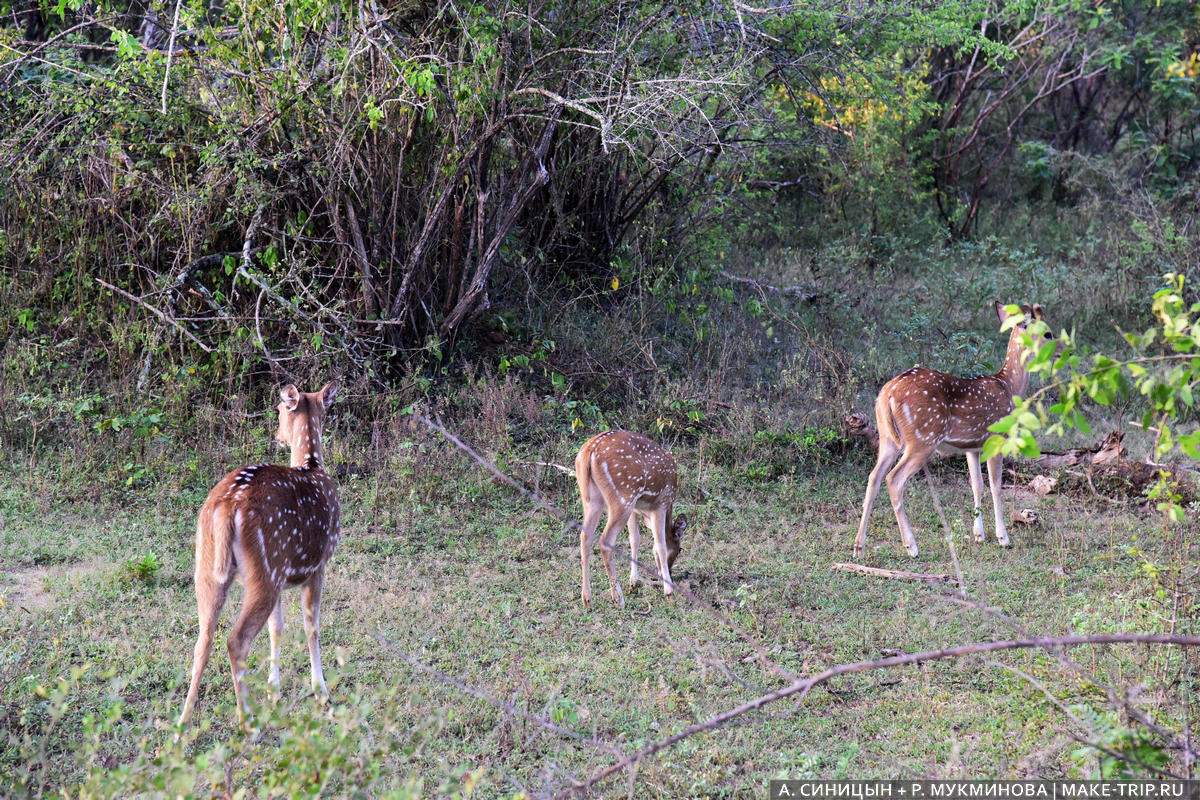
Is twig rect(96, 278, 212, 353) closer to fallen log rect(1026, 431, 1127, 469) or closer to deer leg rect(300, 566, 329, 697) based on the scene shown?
deer leg rect(300, 566, 329, 697)

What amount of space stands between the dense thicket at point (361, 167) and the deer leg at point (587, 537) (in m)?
2.90

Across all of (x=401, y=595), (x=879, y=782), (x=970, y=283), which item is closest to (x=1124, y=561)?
(x=879, y=782)

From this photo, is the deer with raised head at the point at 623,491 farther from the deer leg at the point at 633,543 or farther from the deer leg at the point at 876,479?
the deer leg at the point at 876,479

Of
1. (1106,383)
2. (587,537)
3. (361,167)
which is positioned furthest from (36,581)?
(1106,383)

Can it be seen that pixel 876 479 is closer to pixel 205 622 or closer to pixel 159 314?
pixel 205 622

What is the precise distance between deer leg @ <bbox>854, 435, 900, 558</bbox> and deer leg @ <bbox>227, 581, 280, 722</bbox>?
4.41 metres

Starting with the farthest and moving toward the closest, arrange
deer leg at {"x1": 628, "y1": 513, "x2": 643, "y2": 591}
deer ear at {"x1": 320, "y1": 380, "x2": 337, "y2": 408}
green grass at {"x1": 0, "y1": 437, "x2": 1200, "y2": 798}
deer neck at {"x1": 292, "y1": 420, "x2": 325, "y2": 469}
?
deer leg at {"x1": 628, "y1": 513, "x2": 643, "y2": 591}, deer ear at {"x1": 320, "y1": 380, "x2": 337, "y2": 408}, deer neck at {"x1": 292, "y1": 420, "x2": 325, "y2": 469}, green grass at {"x1": 0, "y1": 437, "x2": 1200, "y2": 798}

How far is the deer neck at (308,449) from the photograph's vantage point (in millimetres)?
6367

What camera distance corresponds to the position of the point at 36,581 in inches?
283

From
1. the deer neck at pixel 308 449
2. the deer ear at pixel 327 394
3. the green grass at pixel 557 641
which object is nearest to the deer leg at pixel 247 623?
the green grass at pixel 557 641

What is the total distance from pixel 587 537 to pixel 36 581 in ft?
11.5

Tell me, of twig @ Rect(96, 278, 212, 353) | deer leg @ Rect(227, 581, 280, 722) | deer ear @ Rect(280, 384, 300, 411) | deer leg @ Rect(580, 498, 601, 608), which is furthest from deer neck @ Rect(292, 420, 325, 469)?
twig @ Rect(96, 278, 212, 353)

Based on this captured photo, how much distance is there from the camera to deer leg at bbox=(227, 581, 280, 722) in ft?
16.8

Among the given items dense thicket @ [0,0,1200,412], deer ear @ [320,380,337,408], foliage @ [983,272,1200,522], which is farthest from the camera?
dense thicket @ [0,0,1200,412]
